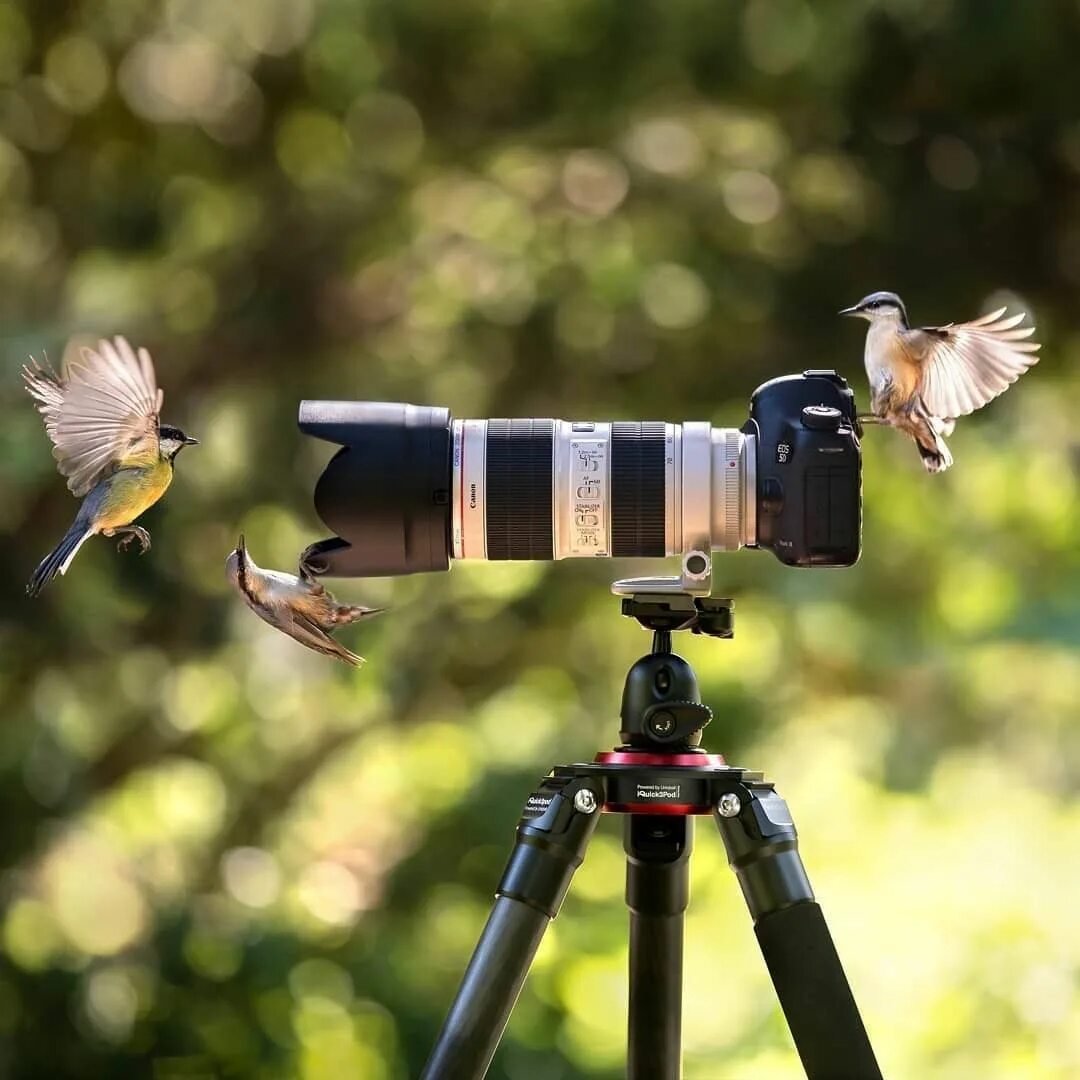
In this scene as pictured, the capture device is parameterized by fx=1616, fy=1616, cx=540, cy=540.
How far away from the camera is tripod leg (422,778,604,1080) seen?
1.18m

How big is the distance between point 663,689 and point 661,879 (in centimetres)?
17

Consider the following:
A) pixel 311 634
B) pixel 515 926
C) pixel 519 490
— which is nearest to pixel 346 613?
pixel 311 634

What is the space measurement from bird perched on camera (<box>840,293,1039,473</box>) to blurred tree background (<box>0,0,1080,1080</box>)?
1114 millimetres

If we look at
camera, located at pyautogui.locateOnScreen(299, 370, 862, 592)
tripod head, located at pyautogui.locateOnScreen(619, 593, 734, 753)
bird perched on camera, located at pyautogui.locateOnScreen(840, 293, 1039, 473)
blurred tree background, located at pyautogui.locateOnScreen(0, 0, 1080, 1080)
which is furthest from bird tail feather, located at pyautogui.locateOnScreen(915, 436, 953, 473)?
blurred tree background, located at pyautogui.locateOnScreen(0, 0, 1080, 1080)

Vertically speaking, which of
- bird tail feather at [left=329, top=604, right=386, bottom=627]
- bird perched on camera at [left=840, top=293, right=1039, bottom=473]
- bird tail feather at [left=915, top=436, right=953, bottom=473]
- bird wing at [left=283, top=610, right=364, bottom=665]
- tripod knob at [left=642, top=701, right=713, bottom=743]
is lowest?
tripod knob at [left=642, top=701, right=713, bottom=743]

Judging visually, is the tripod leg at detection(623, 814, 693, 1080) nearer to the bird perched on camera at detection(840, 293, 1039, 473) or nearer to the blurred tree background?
the bird perched on camera at detection(840, 293, 1039, 473)

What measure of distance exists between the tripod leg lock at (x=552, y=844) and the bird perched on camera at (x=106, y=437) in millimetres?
377

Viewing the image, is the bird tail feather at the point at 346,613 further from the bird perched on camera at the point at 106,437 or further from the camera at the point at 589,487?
the bird perched on camera at the point at 106,437

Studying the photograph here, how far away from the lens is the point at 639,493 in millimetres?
1271

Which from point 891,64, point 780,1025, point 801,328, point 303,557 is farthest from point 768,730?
point 303,557

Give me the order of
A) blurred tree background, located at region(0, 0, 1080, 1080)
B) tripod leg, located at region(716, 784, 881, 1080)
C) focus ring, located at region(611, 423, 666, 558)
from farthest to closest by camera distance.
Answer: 1. blurred tree background, located at region(0, 0, 1080, 1080)
2. focus ring, located at region(611, 423, 666, 558)
3. tripod leg, located at region(716, 784, 881, 1080)

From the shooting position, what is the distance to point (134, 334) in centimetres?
261

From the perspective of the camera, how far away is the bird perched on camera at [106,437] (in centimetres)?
124

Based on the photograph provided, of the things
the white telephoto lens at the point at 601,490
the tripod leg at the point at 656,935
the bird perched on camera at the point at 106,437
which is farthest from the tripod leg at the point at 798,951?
the bird perched on camera at the point at 106,437
